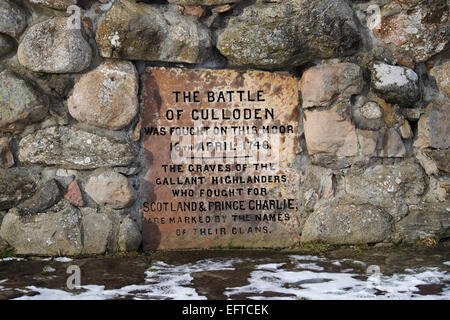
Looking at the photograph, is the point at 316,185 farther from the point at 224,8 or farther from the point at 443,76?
the point at 224,8

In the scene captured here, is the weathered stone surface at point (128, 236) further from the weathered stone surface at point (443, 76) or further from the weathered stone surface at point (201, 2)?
the weathered stone surface at point (443, 76)

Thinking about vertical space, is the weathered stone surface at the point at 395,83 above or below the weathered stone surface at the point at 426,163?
above

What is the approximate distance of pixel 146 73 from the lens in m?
3.06

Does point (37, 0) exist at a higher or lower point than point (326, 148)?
higher

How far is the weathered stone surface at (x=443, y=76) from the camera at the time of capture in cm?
302

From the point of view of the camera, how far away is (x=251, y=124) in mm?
3121

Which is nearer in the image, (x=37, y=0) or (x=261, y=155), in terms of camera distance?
(x=37, y=0)

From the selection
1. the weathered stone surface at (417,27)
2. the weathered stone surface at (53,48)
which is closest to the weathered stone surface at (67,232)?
the weathered stone surface at (53,48)

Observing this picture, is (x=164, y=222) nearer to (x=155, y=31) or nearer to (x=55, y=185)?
(x=55, y=185)

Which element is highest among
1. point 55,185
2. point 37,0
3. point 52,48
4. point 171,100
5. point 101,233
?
point 37,0

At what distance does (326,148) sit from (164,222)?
112cm

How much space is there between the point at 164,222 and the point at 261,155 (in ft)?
2.48

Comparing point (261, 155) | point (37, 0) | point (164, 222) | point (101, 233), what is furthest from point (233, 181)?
point (37, 0)

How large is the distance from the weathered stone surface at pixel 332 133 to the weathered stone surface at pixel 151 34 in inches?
32.3
